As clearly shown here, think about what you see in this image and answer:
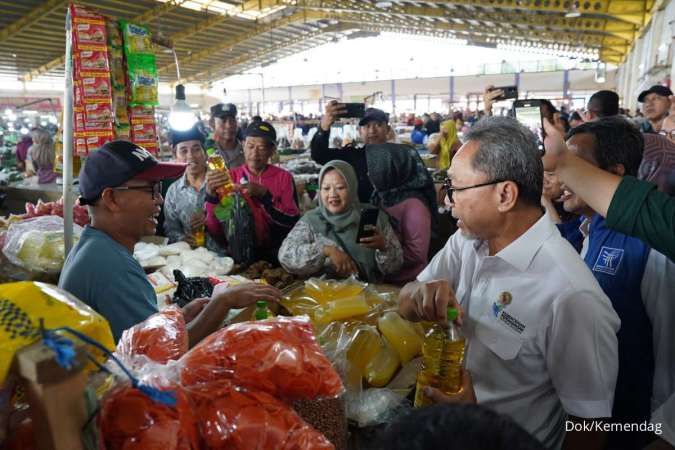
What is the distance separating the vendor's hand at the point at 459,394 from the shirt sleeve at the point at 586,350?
0.89ft

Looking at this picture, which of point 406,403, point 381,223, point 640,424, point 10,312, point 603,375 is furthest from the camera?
point 381,223

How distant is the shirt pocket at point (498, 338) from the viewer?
140cm

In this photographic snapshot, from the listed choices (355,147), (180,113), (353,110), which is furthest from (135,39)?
(355,147)

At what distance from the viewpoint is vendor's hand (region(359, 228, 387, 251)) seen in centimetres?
280

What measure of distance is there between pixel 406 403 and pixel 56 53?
74.8 ft

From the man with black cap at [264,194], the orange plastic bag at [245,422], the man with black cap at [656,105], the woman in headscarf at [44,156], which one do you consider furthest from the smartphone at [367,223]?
the woman in headscarf at [44,156]

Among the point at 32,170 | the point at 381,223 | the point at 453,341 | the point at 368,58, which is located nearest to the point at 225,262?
the point at 381,223

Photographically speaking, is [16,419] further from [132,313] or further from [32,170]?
[32,170]

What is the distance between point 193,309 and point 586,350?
126 centimetres

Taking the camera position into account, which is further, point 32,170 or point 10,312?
point 32,170

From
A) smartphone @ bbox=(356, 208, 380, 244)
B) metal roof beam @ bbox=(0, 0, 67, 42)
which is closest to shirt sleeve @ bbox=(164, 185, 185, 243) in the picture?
smartphone @ bbox=(356, 208, 380, 244)

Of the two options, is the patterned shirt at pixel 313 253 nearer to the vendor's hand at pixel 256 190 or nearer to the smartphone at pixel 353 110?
the vendor's hand at pixel 256 190

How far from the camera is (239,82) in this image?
33.0 m

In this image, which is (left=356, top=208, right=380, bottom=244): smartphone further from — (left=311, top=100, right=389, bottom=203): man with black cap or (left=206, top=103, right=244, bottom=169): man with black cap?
(left=206, top=103, right=244, bottom=169): man with black cap
